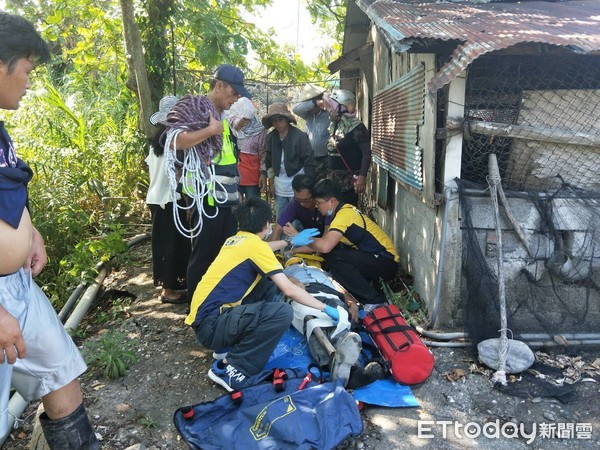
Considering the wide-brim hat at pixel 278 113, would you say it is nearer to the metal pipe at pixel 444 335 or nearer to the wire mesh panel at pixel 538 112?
the wire mesh panel at pixel 538 112

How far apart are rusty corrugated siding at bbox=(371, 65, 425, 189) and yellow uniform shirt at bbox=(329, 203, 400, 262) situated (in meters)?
0.58

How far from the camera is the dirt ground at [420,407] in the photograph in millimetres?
2684

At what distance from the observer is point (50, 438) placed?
2047 mm

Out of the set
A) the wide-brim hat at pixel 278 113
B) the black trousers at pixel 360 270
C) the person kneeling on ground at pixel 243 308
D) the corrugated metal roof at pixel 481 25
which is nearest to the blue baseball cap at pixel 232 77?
the person kneeling on ground at pixel 243 308

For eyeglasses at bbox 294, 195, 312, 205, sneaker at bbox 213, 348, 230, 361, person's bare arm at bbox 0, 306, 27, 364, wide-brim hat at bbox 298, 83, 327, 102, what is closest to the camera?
person's bare arm at bbox 0, 306, 27, 364

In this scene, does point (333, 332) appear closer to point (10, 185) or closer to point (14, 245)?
point (14, 245)

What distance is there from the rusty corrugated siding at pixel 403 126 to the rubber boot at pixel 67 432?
114 inches

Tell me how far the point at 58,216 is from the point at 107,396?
2914 millimetres

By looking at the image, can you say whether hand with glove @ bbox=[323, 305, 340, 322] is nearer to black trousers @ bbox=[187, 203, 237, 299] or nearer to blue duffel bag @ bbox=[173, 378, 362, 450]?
blue duffel bag @ bbox=[173, 378, 362, 450]

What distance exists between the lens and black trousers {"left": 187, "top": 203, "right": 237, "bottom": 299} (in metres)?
3.89

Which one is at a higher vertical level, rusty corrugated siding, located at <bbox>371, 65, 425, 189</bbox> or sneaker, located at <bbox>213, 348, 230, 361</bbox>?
rusty corrugated siding, located at <bbox>371, 65, 425, 189</bbox>

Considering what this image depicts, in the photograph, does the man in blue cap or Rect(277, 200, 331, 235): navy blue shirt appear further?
Rect(277, 200, 331, 235): navy blue shirt

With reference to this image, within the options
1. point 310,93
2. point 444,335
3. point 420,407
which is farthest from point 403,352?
point 310,93

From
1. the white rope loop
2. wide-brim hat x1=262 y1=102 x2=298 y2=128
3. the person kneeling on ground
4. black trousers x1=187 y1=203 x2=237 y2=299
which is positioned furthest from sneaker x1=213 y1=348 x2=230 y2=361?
wide-brim hat x1=262 y1=102 x2=298 y2=128
